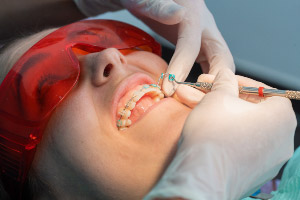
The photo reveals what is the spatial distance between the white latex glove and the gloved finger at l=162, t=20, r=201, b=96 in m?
0.22

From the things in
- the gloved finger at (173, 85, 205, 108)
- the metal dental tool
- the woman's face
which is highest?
the metal dental tool

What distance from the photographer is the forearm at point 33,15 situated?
1508mm

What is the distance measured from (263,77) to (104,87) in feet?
2.67

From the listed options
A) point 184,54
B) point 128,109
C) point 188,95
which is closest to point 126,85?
point 128,109

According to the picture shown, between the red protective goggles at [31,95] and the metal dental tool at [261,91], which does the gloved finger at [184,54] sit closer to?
the metal dental tool at [261,91]

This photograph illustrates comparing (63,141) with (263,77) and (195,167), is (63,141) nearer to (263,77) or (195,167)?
(195,167)

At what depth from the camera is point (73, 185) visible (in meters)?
0.89

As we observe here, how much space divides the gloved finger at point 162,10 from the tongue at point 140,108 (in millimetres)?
308

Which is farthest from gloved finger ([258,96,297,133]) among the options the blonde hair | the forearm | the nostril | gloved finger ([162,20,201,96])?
the forearm

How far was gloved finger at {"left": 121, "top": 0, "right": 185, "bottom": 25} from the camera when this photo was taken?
109 centimetres

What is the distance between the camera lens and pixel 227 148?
675 millimetres

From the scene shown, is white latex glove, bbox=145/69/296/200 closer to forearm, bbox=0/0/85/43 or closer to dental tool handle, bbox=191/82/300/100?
dental tool handle, bbox=191/82/300/100

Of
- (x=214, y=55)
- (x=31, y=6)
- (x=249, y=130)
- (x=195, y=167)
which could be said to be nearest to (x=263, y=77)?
(x=214, y=55)

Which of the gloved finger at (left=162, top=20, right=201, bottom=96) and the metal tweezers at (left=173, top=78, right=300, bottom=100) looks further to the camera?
the gloved finger at (left=162, top=20, right=201, bottom=96)
